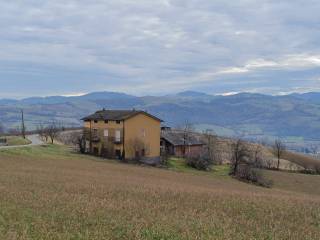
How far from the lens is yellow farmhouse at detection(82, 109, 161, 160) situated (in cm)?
8369

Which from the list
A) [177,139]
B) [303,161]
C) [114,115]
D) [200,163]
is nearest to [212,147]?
[177,139]

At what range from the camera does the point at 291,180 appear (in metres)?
77.0

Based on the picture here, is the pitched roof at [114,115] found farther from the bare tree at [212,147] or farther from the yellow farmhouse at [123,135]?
the bare tree at [212,147]

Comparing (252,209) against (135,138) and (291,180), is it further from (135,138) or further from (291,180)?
(135,138)

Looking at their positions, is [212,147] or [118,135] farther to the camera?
[212,147]

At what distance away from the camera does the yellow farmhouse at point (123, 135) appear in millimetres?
83688

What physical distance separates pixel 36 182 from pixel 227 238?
17192mm

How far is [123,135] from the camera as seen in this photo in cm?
8331

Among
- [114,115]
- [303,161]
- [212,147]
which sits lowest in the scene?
[303,161]

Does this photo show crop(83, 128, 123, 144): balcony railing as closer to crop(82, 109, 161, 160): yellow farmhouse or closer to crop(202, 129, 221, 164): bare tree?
crop(82, 109, 161, 160): yellow farmhouse

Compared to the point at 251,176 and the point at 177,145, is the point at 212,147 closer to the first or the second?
the point at 177,145

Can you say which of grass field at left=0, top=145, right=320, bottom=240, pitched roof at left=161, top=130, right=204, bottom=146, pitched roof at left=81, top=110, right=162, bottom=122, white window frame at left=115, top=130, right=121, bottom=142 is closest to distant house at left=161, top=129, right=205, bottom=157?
pitched roof at left=161, top=130, right=204, bottom=146

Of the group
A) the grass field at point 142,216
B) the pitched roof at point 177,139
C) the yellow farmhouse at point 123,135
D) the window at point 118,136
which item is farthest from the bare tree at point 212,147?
the grass field at point 142,216

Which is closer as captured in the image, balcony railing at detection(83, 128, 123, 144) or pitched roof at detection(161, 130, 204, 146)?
balcony railing at detection(83, 128, 123, 144)
